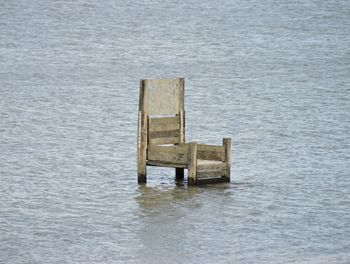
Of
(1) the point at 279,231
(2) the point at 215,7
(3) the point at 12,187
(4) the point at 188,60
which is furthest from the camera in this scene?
(2) the point at 215,7

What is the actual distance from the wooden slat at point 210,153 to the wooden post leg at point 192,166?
0.34m

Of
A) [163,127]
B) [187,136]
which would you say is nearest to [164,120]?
[163,127]

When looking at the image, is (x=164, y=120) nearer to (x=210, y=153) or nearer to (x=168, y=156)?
(x=168, y=156)

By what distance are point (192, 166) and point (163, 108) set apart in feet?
3.19

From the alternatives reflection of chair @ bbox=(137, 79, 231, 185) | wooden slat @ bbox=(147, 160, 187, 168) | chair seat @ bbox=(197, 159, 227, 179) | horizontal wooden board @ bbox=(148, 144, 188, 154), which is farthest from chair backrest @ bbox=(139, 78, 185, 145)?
chair seat @ bbox=(197, 159, 227, 179)

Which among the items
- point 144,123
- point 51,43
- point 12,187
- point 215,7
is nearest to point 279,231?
point 144,123

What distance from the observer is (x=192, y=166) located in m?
16.7

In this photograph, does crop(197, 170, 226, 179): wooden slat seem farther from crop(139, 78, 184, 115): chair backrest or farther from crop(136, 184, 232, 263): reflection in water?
crop(139, 78, 184, 115): chair backrest

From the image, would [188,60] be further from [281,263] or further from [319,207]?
[281,263]

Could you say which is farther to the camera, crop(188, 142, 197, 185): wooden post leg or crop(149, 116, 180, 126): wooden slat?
crop(149, 116, 180, 126): wooden slat

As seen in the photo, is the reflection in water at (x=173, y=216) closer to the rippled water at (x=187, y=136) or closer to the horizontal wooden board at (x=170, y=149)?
the rippled water at (x=187, y=136)

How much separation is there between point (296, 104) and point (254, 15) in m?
19.5

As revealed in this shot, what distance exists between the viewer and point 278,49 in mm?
35875

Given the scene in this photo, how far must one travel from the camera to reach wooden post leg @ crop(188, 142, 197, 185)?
1647 cm
